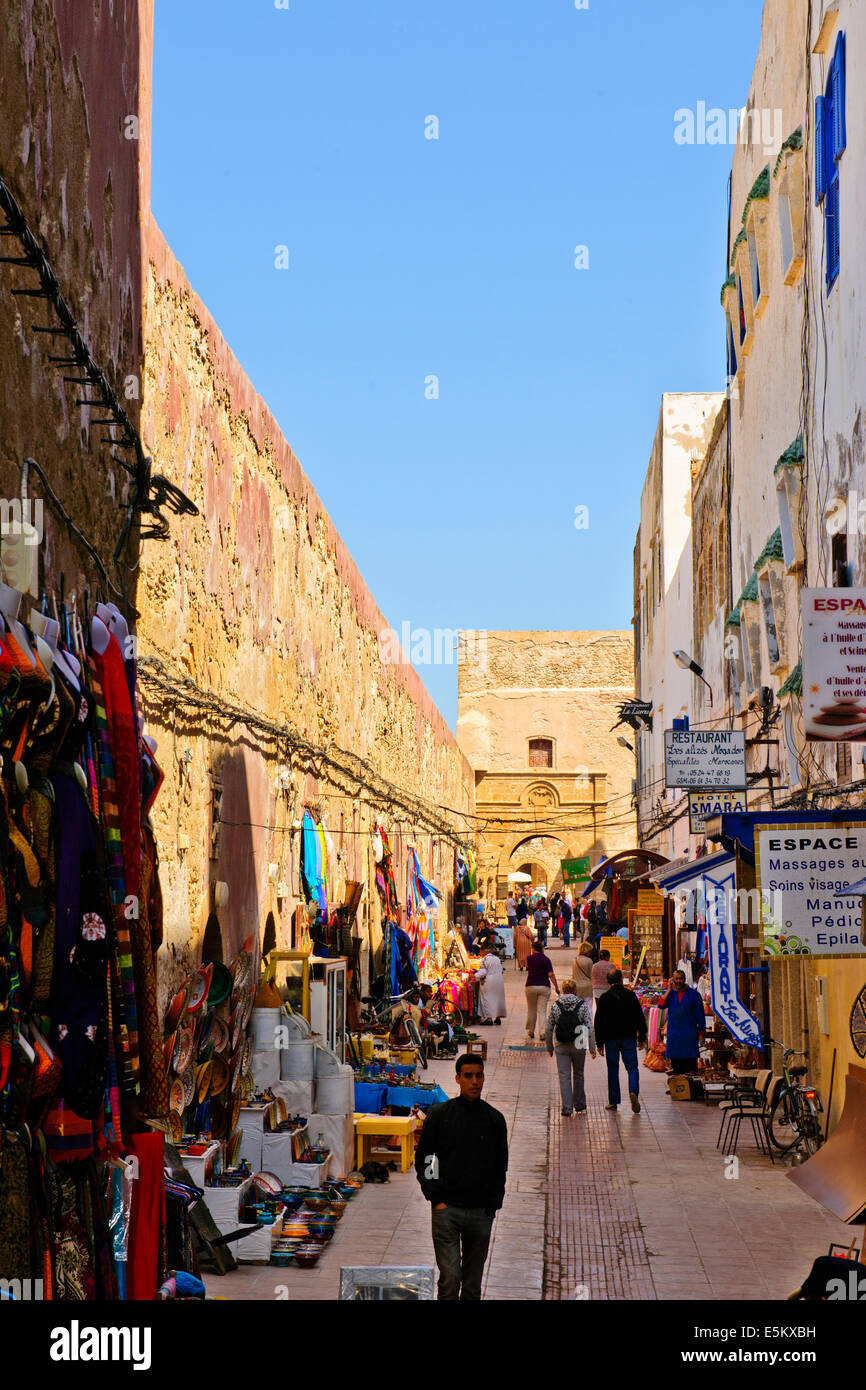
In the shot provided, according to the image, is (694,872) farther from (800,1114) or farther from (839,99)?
(839,99)

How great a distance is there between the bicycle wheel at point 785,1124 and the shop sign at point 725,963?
0.68 metres

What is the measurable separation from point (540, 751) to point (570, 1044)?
126ft

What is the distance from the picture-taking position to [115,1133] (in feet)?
17.5

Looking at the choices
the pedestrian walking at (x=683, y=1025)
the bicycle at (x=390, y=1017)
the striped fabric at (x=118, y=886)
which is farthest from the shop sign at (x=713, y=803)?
the striped fabric at (x=118, y=886)

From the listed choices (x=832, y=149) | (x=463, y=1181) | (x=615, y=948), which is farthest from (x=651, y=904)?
(x=463, y=1181)

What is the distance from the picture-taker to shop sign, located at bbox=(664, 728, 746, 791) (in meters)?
14.6

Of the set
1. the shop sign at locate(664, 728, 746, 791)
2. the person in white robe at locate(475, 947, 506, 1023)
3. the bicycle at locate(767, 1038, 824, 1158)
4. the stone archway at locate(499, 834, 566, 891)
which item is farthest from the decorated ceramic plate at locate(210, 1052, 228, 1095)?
the stone archway at locate(499, 834, 566, 891)

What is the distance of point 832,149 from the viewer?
11.1m

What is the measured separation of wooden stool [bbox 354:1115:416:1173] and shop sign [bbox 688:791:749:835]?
5465 mm

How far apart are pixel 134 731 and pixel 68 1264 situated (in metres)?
1.86

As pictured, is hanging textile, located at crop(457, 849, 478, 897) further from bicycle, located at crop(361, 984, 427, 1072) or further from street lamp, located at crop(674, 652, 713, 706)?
bicycle, located at crop(361, 984, 427, 1072)

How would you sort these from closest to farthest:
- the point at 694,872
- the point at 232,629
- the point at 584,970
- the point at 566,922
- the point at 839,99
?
1. the point at 232,629
2. the point at 839,99
3. the point at 694,872
4. the point at 584,970
5. the point at 566,922
